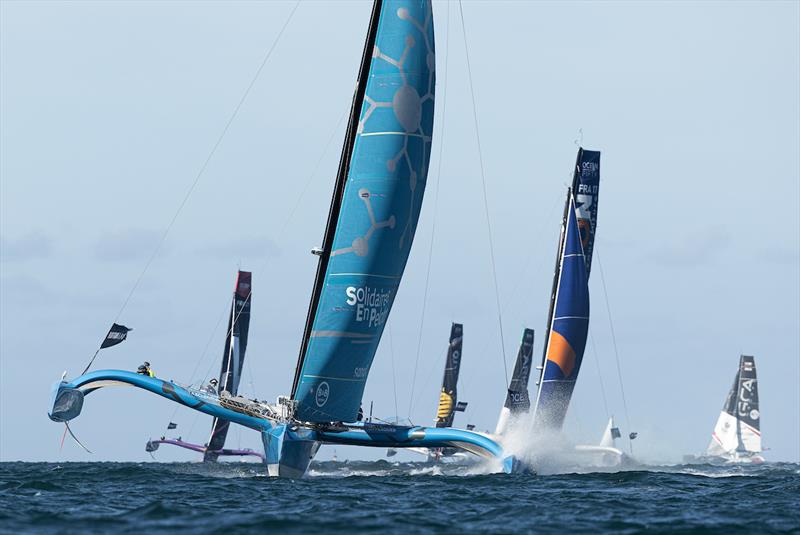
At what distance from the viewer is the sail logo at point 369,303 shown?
953 inches

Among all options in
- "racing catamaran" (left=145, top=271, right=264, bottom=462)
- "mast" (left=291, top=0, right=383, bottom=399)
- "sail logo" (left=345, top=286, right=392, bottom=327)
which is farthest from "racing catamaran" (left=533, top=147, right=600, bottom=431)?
"racing catamaran" (left=145, top=271, right=264, bottom=462)

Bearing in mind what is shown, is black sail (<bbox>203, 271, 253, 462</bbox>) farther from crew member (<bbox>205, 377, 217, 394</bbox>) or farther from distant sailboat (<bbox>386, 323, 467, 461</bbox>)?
crew member (<bbox>205, 377, 217, 394</bbox>)

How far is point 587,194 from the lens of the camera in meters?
38.2

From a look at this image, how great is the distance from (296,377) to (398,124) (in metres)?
5.39

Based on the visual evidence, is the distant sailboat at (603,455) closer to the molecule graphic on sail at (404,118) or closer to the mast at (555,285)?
the mast at (555,285)

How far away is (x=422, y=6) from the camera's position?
25.1 meters

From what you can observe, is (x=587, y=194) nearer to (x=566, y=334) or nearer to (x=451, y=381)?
(x=566, y=334)

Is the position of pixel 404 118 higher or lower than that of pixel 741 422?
lower

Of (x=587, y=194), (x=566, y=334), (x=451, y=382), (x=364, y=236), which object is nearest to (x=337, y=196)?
(x=364, y=236)

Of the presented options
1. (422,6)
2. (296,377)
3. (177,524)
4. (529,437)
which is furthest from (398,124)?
(177,524)

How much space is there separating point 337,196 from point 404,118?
80.3 inches

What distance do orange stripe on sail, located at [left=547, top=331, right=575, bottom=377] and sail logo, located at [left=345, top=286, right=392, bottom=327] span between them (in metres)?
8.01

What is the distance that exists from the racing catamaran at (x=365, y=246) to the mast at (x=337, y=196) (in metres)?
0.02

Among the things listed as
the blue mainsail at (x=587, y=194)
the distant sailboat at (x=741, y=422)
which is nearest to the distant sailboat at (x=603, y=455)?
the blue mainsail at (x=587, y=194)
